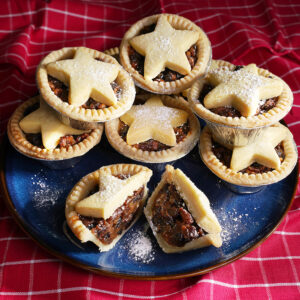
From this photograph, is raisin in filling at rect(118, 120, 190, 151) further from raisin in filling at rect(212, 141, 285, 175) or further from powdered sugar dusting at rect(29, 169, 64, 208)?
powdered sugar dusting at rect(29, 169, 64, 208)

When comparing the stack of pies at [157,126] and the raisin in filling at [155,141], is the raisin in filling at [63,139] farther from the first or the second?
the raisin in filling at [155,141]

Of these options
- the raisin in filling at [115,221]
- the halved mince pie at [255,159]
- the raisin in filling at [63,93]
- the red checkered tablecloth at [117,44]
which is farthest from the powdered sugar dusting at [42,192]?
the halved mince pie at [255,159]

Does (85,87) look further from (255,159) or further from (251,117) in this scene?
(255,159)

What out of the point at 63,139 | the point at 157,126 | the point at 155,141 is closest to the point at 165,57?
the point at 157,126

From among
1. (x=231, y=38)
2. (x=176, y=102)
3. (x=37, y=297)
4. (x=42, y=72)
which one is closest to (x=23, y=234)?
(x=37, y=297)

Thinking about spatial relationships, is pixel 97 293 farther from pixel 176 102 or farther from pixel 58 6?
pixel 58 6

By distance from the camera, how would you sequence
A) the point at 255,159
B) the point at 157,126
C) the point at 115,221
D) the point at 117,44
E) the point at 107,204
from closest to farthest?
1. the point at 107,204
2. the point at 115,221
3. the point at 255,159
4. the point at 157,126
5. the point at 117,44

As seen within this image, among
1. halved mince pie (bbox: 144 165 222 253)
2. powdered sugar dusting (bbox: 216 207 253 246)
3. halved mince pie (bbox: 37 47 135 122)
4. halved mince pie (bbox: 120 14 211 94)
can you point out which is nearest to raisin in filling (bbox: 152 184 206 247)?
halved mince pie (bbox: 144 165 222 253)
